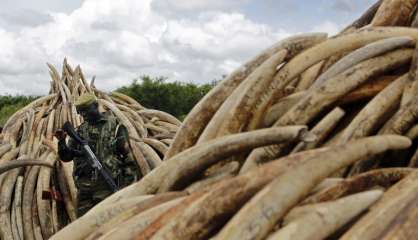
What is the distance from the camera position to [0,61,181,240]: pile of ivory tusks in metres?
A: 8.41

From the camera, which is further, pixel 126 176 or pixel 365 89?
pixel 126 176

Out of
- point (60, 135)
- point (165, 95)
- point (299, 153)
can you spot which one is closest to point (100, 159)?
point (60, 135)

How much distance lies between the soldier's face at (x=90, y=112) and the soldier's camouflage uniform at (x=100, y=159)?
0.33 ft

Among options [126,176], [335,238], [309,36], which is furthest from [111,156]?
[335,238]

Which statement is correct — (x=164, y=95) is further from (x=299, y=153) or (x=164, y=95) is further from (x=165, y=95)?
(x=299, y=153)

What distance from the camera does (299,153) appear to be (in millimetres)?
1734

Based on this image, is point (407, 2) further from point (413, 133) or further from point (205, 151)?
point (205, 151)

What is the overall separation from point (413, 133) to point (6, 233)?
23.1ft

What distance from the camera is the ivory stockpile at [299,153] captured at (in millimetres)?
1613

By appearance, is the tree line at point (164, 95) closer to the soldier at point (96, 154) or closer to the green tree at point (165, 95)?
the green tree at point (165, 95)

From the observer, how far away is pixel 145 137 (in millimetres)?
9531

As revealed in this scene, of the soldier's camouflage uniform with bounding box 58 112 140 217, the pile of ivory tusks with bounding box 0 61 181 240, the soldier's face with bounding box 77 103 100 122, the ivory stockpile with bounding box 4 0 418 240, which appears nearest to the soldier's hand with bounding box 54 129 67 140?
the soldier's camouflage uniform with bounding box 58 112 140 217

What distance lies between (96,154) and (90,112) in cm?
48

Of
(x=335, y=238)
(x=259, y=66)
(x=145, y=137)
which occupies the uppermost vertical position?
(x=259, y=66)
